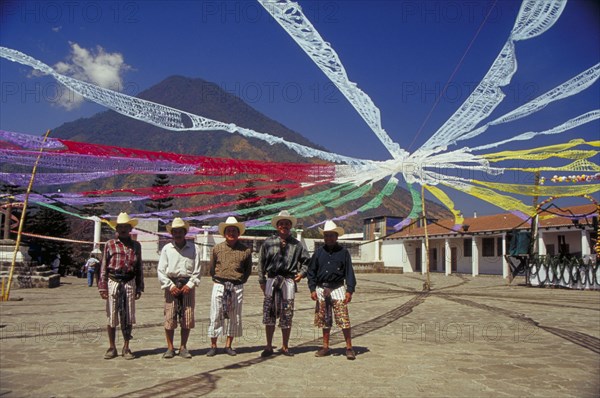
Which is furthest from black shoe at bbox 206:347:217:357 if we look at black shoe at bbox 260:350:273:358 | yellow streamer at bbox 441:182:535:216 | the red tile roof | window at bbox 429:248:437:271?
window at bbox 429:248:437:271

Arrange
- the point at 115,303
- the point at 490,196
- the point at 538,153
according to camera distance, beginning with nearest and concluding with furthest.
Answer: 1. the point at 115,303
2. the point at 538,153
3. the point at 490,196

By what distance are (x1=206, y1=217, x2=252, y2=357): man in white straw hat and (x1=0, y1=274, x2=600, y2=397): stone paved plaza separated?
293mm

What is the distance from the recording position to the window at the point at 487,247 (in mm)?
32744

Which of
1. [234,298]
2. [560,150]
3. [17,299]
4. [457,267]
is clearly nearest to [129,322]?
[234,298]

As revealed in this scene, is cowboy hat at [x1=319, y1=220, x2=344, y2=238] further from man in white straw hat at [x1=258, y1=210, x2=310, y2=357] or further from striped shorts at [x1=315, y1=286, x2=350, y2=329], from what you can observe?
striped shorts at [x1=315, y1=286, x2=350, y2=329]

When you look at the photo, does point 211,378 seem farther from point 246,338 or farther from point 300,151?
point 300,151

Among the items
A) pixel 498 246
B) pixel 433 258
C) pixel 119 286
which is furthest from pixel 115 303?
pixel 433 258

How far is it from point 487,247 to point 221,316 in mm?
30330

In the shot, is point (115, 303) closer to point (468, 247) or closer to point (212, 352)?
point (212, 352)

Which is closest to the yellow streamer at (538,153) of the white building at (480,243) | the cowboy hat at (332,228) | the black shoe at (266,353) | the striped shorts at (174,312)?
the cowboy hat at (332,228)

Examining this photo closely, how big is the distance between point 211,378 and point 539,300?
1174 centimetres

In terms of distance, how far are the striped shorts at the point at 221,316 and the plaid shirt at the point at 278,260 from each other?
37cm

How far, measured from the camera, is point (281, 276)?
6062mm

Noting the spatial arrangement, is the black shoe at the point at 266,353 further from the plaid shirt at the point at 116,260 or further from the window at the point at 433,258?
the window at the point at 433,258
